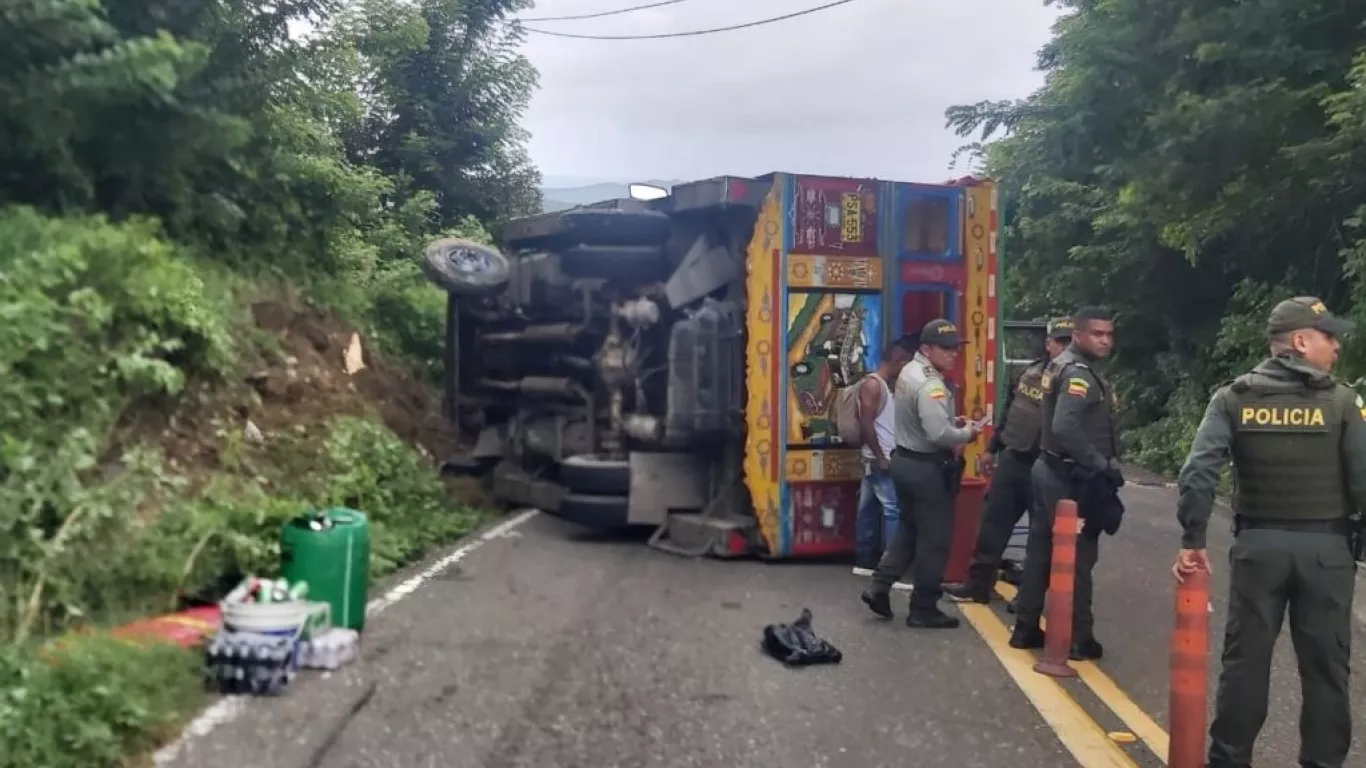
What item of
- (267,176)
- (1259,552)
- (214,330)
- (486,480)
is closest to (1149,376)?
(486,480)

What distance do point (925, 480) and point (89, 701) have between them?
4701mm

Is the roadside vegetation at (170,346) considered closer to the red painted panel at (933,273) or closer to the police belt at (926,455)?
the police belt at (926,455)

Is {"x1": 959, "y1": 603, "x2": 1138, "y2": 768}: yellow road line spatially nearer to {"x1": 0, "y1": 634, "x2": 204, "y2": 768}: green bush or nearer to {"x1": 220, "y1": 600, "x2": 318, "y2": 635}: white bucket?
{"x1": 220, "y1": 600, "x2": 318, "y2": 635}: white bucket

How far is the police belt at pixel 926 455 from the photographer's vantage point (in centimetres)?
791

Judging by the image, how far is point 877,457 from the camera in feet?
30.7

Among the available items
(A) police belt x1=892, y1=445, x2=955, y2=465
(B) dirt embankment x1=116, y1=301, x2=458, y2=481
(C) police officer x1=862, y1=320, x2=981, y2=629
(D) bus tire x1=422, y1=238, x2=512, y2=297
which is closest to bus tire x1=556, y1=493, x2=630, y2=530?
(B) dirt embankment x1=116, y1=301, x2=458, y2=481

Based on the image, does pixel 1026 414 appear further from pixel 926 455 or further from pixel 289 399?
pixel 289 399

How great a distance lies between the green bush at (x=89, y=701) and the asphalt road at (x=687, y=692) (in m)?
0.19

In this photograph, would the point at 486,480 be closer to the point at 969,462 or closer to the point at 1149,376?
the point at 969,462

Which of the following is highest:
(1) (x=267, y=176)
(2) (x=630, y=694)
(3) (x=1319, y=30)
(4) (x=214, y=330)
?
(3) (x=1319, y=30)

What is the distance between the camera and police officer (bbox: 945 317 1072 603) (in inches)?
329

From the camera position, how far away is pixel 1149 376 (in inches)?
934

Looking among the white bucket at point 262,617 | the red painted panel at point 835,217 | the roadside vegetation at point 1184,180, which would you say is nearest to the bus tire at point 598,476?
the red painted panel at point 835,217

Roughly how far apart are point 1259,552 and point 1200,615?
1.04 feet
